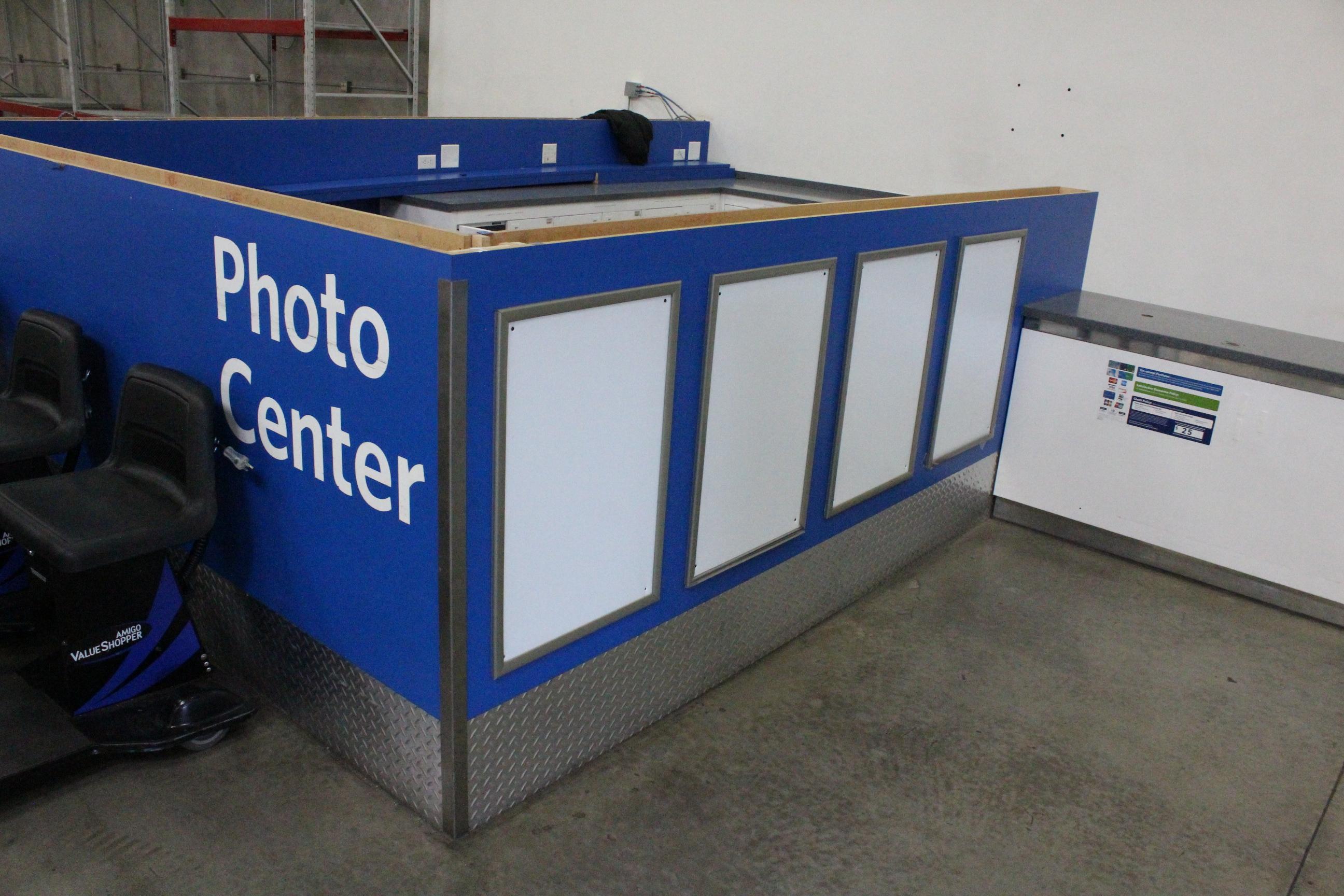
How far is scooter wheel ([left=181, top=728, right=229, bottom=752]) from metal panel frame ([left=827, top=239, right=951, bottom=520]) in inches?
59.4

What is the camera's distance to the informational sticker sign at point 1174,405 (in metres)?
3.11

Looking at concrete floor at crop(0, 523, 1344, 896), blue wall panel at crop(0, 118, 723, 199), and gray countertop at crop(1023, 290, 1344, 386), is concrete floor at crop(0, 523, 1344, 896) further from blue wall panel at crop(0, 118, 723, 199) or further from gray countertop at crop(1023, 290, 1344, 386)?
blue wall panel at crop(0, 118, 723, 199)

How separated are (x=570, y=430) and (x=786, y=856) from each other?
88cm

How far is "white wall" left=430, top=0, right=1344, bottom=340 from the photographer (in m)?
3.82

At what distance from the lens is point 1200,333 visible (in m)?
3.23

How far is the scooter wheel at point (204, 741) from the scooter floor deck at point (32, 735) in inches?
6.8

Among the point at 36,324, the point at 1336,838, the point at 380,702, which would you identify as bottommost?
the point at 1336,838

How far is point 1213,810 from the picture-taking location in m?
2.18

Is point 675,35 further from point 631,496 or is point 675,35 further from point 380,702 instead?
point 380,702

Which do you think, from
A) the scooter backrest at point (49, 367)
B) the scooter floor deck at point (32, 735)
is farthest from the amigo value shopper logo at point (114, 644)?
the scooter backrest at point (49, 367)

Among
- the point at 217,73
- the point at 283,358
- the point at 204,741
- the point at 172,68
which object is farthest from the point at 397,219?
the point at 217,73

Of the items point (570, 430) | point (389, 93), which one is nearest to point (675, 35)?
point (389, 93)

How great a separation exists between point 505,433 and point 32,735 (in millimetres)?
1138

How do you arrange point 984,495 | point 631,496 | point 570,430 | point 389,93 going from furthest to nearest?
point 389,93, point 984,495, point 631,496, point 570,430
